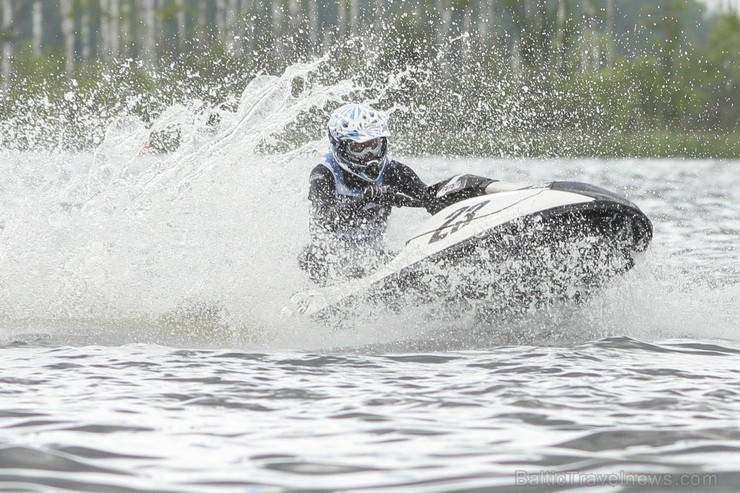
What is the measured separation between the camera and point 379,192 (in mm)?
8883

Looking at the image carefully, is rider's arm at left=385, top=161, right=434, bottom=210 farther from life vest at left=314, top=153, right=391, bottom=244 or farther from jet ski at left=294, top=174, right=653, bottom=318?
jet ski at left=294, top=174, right=653, bottom=318

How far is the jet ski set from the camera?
808 centimetres

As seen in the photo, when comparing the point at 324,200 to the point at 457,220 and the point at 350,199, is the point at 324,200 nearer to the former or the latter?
the point at 350,199

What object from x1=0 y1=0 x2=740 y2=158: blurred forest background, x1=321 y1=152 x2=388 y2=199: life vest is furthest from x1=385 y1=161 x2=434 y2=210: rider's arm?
x1=0 y1=0 x2=740 y2=158: blurred forest background

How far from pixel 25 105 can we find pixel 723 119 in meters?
26.6

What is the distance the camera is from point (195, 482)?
4723mm

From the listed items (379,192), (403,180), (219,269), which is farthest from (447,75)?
(379,192)

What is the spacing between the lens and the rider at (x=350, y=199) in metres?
8.93

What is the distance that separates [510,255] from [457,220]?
1.48 ft

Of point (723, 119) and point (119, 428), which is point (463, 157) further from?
point (119, 428)

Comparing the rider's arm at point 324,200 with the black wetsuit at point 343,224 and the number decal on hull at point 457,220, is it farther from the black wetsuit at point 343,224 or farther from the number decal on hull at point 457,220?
the number decal on hull at point 457,220

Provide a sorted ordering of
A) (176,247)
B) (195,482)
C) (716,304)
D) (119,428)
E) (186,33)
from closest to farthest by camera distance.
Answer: (195,482) < (119,428) < (716,304) < (176,247) < (186,33)

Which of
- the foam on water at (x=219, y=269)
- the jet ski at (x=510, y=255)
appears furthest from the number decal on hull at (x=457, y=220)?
the foam on water at (x=219, y=269)

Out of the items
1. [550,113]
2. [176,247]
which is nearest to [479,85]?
[550,113]
